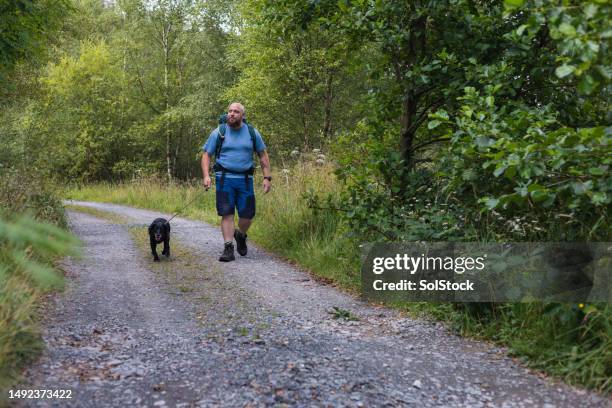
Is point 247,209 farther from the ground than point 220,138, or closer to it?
closer to it

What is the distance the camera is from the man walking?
7.04 meters

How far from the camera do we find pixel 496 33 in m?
5.13

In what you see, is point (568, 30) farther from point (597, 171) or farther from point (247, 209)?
point (247, 209)

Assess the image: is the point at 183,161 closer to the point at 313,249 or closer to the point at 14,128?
the point at 14,128

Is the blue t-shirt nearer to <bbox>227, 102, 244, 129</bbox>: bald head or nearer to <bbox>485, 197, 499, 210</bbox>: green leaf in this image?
<bbox>227, 102, 244, 129</bbox>: bald head

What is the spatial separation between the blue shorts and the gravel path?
63.7 inches

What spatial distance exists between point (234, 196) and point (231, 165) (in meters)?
0.45

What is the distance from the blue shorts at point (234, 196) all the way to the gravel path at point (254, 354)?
1617 mm

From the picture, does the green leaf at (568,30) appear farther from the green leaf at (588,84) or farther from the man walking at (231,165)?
the man walking at (231,165)

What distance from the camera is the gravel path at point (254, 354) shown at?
114 inches

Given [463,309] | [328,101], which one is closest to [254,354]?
[463,309]

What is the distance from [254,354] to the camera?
11.5ft

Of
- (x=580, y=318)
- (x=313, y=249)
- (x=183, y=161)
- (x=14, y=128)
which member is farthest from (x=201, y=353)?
(x=183, y=161)

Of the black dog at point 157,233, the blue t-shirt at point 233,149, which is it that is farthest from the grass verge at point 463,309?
the black dog at point 157,233
